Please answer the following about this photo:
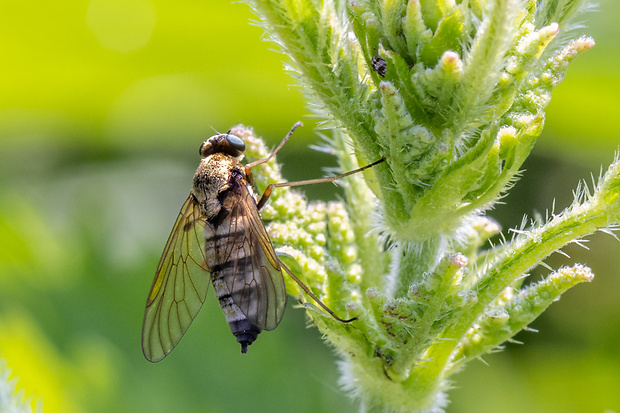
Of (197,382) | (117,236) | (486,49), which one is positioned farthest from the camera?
(117,236)

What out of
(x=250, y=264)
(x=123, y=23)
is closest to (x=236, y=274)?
(x=250, y=264)

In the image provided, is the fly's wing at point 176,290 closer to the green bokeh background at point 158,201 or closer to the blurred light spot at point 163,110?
the green bokeh background at point 158,201

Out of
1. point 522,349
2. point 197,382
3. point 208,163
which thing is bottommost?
point 522,349

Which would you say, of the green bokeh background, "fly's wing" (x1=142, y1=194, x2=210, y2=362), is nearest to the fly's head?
"fly's wing" (x1=142, y1=194, x2=210, y2=362)

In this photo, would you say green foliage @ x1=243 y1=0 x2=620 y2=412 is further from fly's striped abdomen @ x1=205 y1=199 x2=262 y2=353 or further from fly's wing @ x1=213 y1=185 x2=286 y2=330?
fly's striped abdomen @ x1=205 y1=199 x2=262 y2=353

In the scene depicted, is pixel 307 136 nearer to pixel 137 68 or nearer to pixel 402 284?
pixel 137 68

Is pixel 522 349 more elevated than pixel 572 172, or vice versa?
pixel 572 172

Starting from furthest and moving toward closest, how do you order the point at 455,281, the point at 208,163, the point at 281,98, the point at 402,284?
the point at 281,98 < the point at 208,163 < the point at 402,284 < the point at 455,281

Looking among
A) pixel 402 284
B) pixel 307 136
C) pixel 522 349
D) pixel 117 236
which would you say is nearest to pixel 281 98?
pixel 307 136
